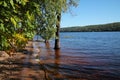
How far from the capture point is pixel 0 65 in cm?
1675

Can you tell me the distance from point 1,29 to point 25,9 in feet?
5.43

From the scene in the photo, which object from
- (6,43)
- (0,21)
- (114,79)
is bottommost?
(114,79)

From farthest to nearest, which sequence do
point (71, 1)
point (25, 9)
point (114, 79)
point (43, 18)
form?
point (71, 1) < point (43, 18) < point (114, 79) < point (25, 9)

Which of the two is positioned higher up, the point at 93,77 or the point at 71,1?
the point at 71,1

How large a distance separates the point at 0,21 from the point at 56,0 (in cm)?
1612

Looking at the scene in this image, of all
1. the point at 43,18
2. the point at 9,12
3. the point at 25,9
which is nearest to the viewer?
the point at 9,12

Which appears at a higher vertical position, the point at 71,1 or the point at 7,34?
the point at 71,1

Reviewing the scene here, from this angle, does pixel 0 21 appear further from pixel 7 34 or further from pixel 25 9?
pixel 25 9

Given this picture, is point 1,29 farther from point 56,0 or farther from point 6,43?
point 56,0

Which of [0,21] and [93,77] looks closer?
[0,21]

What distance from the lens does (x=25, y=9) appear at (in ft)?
30.9

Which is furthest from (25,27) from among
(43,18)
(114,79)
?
(43,18)

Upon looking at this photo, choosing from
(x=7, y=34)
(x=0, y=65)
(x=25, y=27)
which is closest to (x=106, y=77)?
(x=0, y=65)

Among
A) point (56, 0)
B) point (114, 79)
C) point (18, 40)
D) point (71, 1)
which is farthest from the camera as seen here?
point (71, 1)
